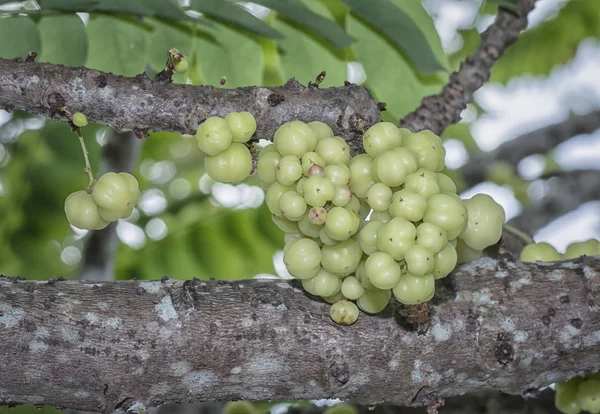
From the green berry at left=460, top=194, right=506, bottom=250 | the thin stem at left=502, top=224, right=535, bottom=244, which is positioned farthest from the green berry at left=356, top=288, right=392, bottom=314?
the thin stem at left=502, top=224, right=535, bottom=244

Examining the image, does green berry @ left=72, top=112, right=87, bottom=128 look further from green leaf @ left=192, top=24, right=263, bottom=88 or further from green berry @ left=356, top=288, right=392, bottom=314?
green berry @ left=356, top=288, right=392, bottom=314

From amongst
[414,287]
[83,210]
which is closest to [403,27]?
[414,287]

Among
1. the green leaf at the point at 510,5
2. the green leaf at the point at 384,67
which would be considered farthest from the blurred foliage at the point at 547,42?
the green leaf at the point at 384,67

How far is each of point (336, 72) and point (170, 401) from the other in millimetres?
1326

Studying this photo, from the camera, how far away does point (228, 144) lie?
1748 mm

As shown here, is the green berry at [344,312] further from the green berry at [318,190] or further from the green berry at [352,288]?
the green berry at [318,190]

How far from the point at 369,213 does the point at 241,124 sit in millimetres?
415

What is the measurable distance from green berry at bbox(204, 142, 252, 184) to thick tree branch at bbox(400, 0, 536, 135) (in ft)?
2.91

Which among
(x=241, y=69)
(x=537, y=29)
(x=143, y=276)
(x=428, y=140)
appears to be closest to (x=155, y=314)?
(x=428, y=140)

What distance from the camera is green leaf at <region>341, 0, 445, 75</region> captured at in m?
2.33

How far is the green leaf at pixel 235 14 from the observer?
2.18m

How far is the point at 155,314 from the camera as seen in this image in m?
1.78

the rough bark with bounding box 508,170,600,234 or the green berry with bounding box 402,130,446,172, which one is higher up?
the rough bark with bounding box 508,170,600,234

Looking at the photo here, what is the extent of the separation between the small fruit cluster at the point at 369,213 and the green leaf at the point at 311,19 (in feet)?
1.97
